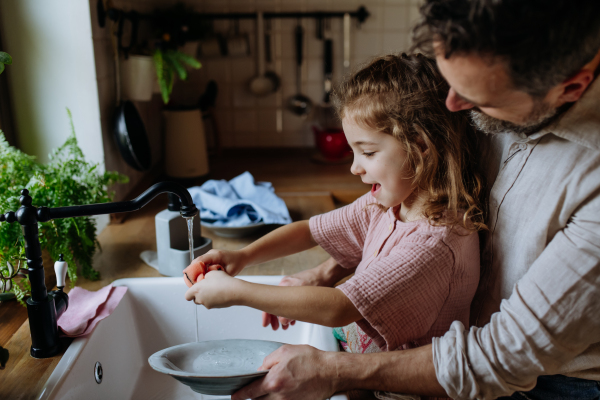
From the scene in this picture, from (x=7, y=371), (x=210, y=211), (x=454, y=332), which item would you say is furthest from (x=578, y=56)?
(x=210, y=211)

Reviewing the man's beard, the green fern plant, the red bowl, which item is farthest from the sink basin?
the red bowl

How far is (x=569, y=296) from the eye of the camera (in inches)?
25.3

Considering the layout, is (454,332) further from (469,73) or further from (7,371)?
(7,371)

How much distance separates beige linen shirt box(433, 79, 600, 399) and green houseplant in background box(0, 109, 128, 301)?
81 cm

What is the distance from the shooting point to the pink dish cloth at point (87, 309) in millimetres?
900

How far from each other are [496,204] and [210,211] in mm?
897

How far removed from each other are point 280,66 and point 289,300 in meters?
1.85

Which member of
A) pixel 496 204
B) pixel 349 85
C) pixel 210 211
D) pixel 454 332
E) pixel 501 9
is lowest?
pixel 210 211

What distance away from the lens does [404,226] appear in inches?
34.4

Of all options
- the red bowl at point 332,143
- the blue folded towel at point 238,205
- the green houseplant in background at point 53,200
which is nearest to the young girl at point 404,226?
the green houseplant in background at point 53,200

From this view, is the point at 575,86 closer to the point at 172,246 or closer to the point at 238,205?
the point at 172,246

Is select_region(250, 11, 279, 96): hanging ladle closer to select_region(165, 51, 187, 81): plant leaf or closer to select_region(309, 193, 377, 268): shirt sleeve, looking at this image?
select_region(165, 51, 187, 81): plant leaf

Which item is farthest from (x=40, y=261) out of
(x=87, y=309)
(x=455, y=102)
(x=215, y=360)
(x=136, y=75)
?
(x=136, y=75)

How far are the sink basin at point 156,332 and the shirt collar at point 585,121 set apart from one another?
528 millimetres
